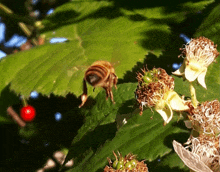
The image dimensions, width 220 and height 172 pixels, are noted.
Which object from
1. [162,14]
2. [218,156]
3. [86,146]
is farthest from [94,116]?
[162,14]

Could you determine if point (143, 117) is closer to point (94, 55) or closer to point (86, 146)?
point (86, 146)

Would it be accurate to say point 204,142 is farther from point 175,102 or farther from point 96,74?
point 96,74

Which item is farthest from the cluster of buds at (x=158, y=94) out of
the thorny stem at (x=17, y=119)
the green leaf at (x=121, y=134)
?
the thorny stem at (x=17, y=119)

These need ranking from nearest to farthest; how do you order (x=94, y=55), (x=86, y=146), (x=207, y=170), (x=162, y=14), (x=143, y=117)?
1. (x=207, y=170)
2. (x=86, y=146)
3. (x=143, y=117)
4. (x=94, y=55)
5. (x=162, y=14)

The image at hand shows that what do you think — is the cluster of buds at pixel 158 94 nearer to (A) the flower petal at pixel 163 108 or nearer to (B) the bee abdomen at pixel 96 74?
(A) the flower petal at pixel 163 108

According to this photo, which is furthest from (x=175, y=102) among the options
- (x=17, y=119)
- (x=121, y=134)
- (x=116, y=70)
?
(x=17, y=119)

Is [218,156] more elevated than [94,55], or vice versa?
[218,156]
